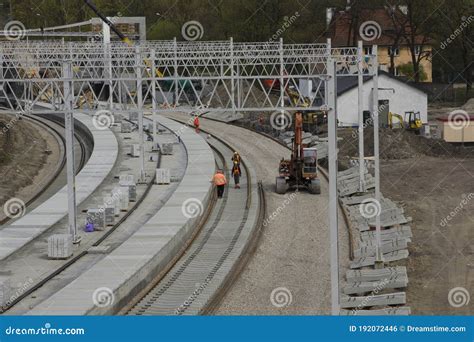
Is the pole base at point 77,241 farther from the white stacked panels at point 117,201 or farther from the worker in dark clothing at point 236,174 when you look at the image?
the worker in dark clothing at point 236,174

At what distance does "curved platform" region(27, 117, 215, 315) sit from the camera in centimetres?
1827

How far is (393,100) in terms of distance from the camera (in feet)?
169

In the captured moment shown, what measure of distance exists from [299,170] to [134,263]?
12.8m

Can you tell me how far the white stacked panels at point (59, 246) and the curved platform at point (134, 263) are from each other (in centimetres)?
104

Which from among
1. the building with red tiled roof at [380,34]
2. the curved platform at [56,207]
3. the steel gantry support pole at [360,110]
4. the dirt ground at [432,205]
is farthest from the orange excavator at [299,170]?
the building with red tiled roof at [380,34]

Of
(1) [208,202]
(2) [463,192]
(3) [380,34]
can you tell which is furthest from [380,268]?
(3) [380,34]

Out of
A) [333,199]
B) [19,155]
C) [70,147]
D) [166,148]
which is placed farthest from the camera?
[19,155]

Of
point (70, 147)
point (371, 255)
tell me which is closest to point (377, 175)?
point (371, 255)

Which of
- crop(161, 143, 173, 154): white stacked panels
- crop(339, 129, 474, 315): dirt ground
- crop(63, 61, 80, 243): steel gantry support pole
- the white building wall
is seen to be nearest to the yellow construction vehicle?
the white building wall

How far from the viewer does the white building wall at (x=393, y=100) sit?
50.7 m

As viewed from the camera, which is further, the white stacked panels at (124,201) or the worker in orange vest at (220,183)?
the worker in orange vest at (220,183)

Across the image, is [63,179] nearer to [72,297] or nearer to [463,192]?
[463,192]

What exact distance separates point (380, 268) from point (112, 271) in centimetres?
636

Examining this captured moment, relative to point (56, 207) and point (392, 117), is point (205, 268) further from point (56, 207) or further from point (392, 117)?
point (392, 117)
